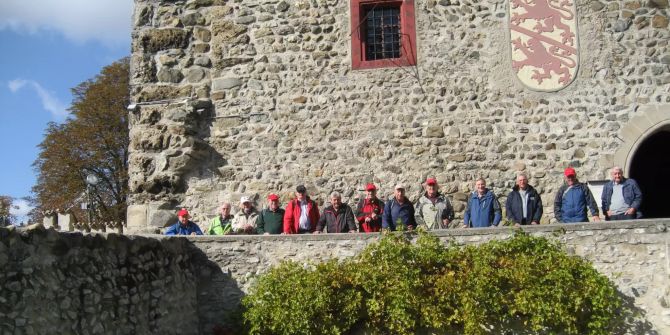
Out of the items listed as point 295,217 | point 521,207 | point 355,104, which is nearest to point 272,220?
point 295,217

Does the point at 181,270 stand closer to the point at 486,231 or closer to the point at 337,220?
the point at 337,220

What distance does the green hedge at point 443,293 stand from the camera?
7.74 meters

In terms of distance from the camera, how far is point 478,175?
33.8 ft

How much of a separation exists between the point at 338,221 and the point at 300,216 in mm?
549

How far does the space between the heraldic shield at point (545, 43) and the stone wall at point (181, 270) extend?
117 inches

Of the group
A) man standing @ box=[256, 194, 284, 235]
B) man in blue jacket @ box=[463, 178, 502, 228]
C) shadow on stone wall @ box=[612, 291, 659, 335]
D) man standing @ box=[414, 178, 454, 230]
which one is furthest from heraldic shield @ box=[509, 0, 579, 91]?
man standing @ box=[256, 194, 284, 235]

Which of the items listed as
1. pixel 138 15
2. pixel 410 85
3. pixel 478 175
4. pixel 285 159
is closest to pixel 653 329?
pixel 478 175

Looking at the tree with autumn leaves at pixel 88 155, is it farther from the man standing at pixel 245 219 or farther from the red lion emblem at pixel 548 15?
the red lion emblem at pixel 548 15

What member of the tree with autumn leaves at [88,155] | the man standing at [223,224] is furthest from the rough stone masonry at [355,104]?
the tree with autumn leaves at [88,155]

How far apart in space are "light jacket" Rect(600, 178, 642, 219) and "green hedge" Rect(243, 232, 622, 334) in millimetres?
1210

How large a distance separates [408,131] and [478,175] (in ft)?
3.78

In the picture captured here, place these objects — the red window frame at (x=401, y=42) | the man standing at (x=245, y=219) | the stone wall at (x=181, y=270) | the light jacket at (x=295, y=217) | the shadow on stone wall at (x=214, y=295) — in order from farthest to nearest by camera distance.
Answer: the red window frame at (x=401, y=42), the man standing at (x=245, y=219), the light jacket at (x=295, y=217), the shadow on stone wall at (x=214, y=295), the stone wall at (x=181, y=270)

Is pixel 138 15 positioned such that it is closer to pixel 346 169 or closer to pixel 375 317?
pixel 346 169

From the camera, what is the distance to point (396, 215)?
888 centimetres
